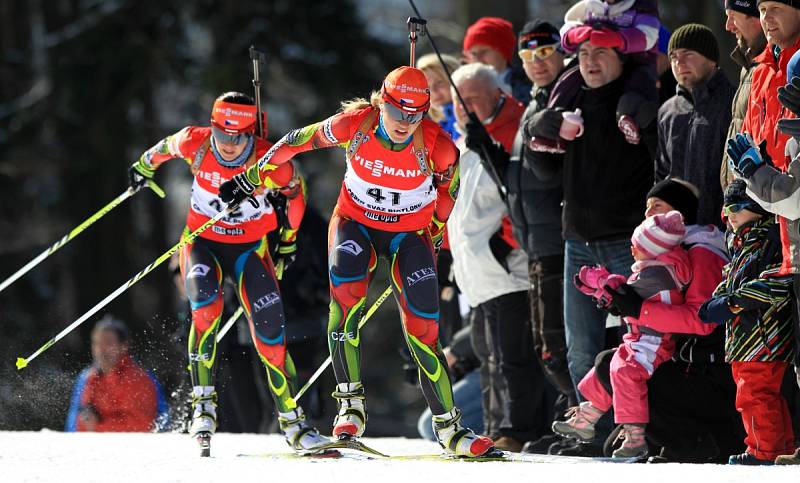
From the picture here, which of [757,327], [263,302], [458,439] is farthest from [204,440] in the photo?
[757,327]

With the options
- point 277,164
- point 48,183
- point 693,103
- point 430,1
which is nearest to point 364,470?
point 277,164

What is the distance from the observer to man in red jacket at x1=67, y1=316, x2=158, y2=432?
10695mm

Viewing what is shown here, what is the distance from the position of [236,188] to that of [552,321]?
1947mm

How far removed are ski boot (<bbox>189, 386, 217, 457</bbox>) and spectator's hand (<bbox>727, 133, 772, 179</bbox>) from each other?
328cm

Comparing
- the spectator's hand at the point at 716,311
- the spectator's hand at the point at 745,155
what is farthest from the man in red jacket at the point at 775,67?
the spectator's hand at the point at 716,311

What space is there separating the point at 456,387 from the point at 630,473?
13.9 ft

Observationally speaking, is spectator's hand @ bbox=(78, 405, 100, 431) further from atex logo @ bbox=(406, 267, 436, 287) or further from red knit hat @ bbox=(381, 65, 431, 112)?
red knit hat @ bbox=(381, 65, 431, 112)

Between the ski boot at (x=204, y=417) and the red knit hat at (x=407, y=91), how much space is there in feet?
6.71

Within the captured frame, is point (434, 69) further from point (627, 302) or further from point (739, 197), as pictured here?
point (739, 197)

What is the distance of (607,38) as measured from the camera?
7.91 m

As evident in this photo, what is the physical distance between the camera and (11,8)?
67.1 ft

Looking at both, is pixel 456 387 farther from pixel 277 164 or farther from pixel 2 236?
pixel 2 236

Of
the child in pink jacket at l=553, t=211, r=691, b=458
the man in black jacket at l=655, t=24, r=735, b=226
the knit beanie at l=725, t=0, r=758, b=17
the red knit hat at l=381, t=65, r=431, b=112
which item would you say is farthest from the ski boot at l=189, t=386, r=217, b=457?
the knit beanie at l=725, t=0, r=758, b=17

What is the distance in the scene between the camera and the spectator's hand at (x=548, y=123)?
7922 mm
